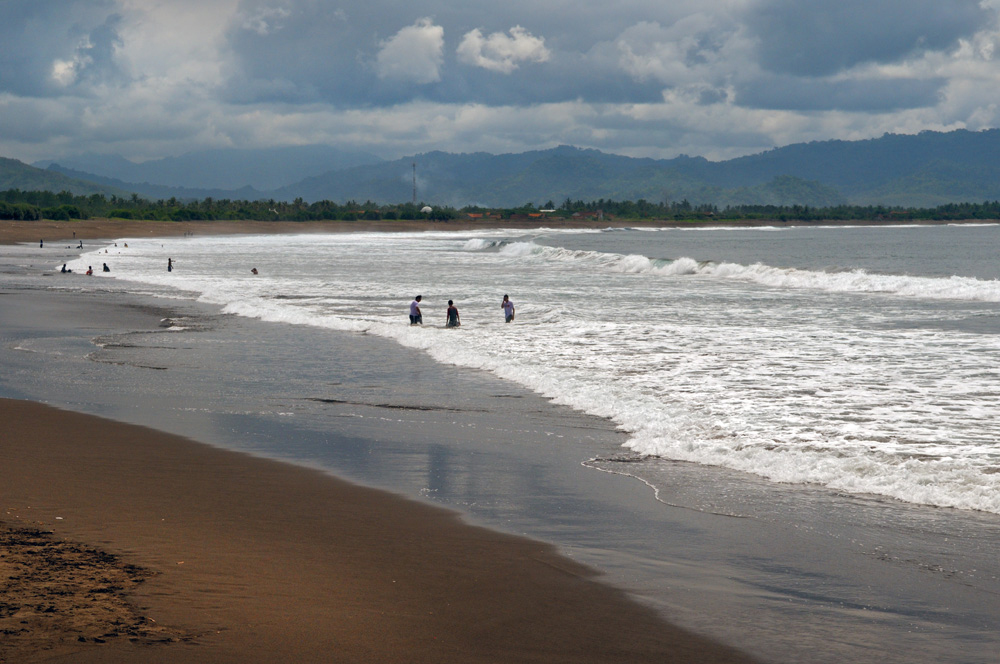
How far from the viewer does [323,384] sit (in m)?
15.8

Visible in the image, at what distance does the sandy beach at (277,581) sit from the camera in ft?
16.3

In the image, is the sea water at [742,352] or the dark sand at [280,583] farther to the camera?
the sea water at [742,352]

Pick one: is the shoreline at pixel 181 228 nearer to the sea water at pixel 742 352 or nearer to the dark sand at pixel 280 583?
the sea water at pixel 742 352

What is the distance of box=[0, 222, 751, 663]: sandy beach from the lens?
196 inches

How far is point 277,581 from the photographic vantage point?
19.7 ft

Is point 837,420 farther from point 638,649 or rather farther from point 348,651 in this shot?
point 348,651

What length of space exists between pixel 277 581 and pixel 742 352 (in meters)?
14.8

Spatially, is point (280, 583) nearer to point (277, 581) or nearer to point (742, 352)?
Answer: point (277, 581)

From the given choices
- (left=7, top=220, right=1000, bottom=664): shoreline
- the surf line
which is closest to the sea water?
the surf line

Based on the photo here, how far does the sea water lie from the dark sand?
4.21 metres

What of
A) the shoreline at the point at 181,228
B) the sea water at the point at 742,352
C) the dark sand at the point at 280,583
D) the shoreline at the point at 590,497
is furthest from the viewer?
the shoreline at the point at 181,228

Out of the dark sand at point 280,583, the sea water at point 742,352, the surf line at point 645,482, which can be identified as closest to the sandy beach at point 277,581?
the dark sand at point 280,583

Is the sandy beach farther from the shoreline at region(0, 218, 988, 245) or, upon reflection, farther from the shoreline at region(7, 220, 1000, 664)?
the shoreline at region(0, 218, 988, 245)

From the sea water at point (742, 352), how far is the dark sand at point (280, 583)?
166 inches
